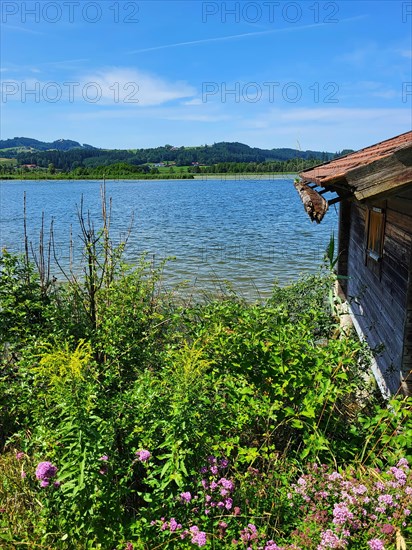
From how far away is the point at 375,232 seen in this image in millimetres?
7000

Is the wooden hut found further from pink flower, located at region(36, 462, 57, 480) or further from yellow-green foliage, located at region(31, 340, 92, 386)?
pink flower, located at region(36, 462, 57, 480)

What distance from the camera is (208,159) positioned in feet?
440

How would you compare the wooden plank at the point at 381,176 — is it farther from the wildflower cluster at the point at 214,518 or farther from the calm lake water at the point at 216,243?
the calm lake water at the point at 216,243

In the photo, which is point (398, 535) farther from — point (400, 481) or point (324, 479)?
point (324, 479)

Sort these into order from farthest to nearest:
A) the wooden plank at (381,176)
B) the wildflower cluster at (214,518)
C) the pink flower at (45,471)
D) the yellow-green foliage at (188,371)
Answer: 1. the wooden plank at (381,176)
2. the yellow-green foliage at (188,371)
3. the pink flower at (45,471)
4. the wildflower cluster at (214,518)

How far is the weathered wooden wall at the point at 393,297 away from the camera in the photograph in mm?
4652

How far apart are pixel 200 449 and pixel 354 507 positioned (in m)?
1.01

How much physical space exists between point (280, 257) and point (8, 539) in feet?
53.7

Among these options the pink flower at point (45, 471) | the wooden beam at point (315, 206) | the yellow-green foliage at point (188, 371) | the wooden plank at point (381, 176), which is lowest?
the pink flower at point (45, 471)

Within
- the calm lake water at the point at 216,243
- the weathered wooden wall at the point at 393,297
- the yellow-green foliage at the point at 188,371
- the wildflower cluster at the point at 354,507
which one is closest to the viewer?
the wildflower cluster at the point at 354,507

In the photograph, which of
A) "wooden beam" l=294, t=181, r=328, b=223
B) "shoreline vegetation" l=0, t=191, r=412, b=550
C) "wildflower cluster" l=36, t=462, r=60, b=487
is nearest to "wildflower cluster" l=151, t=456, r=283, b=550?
"shoreline vegetation" l=0, t=191, r=412, b=550

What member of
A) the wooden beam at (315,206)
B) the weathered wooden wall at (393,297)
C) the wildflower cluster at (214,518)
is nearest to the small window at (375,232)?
the weathered wooden wall at (393,297)

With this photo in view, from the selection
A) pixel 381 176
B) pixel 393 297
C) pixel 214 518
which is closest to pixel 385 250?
pixel 393 297

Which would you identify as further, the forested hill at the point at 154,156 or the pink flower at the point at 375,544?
the forested hill at the point at 154,156
